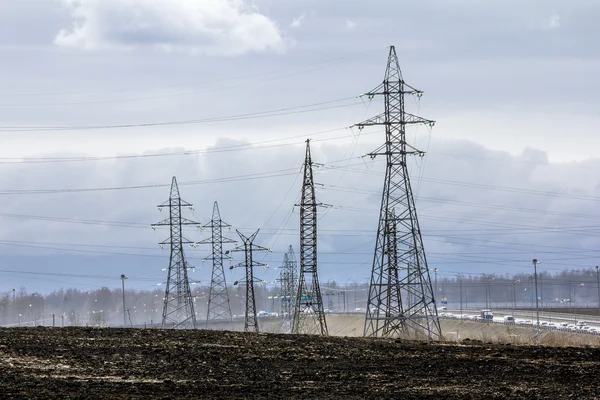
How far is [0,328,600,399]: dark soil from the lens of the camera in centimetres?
2473

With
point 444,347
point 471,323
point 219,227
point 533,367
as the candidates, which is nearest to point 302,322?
point 219,227

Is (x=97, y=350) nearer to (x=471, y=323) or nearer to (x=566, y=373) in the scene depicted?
(x=566, y=373)

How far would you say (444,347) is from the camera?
3584 cm

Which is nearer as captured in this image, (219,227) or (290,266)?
(219,227)

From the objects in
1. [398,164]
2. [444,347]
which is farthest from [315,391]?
[398,164]

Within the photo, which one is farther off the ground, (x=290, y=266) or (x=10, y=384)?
(x=290, y=266)

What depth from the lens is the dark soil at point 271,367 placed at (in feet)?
81.1

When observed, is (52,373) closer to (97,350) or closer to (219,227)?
(97,350)

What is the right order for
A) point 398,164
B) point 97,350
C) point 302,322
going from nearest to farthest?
point 97,350 < point 398,164 < point 302,322

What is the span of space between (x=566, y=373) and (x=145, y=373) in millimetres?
11081

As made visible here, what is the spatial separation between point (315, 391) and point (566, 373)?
7801mm

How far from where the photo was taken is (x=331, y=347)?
113 ft

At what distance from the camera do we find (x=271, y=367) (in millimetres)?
29516

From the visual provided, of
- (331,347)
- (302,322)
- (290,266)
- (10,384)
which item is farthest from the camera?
(290,266)
